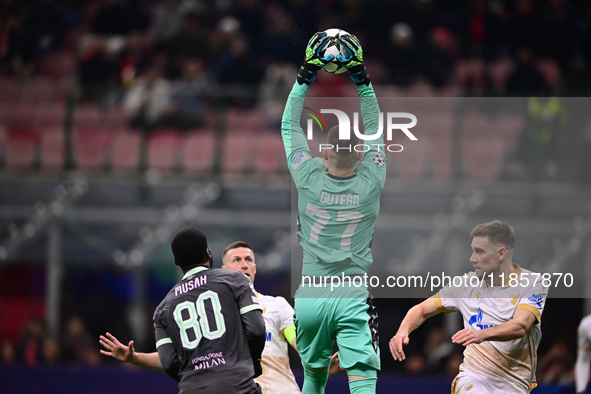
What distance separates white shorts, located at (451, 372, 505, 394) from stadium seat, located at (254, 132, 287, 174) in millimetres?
5914

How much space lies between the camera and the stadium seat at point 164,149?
11.7 m

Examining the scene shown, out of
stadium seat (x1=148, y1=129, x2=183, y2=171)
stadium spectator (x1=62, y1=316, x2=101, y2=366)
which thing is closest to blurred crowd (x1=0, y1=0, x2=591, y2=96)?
stadium seat (x1=148, y1=129, x2=183, y2=171)

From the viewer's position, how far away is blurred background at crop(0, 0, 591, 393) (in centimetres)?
884

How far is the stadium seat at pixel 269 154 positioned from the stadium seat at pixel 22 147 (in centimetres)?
366

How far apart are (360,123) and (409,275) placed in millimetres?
1733

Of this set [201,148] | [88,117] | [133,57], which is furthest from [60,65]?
[201,148]

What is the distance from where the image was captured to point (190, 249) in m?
5.17

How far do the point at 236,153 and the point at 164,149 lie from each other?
1248 mm

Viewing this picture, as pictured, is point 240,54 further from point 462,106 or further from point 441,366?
point 441,366

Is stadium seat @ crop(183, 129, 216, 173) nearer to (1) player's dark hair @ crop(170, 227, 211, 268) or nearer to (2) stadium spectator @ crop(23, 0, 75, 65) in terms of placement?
(2) stadium spectator @ crop(23, 0, 75, 65)

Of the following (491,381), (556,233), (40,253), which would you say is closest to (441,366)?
(556,233)

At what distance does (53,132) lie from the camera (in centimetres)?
1160

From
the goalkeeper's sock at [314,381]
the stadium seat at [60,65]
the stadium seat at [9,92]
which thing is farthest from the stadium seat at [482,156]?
the stadium seat at [60,65]

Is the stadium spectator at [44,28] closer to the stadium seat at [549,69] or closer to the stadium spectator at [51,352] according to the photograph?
the stadium spectator at [51,352]
